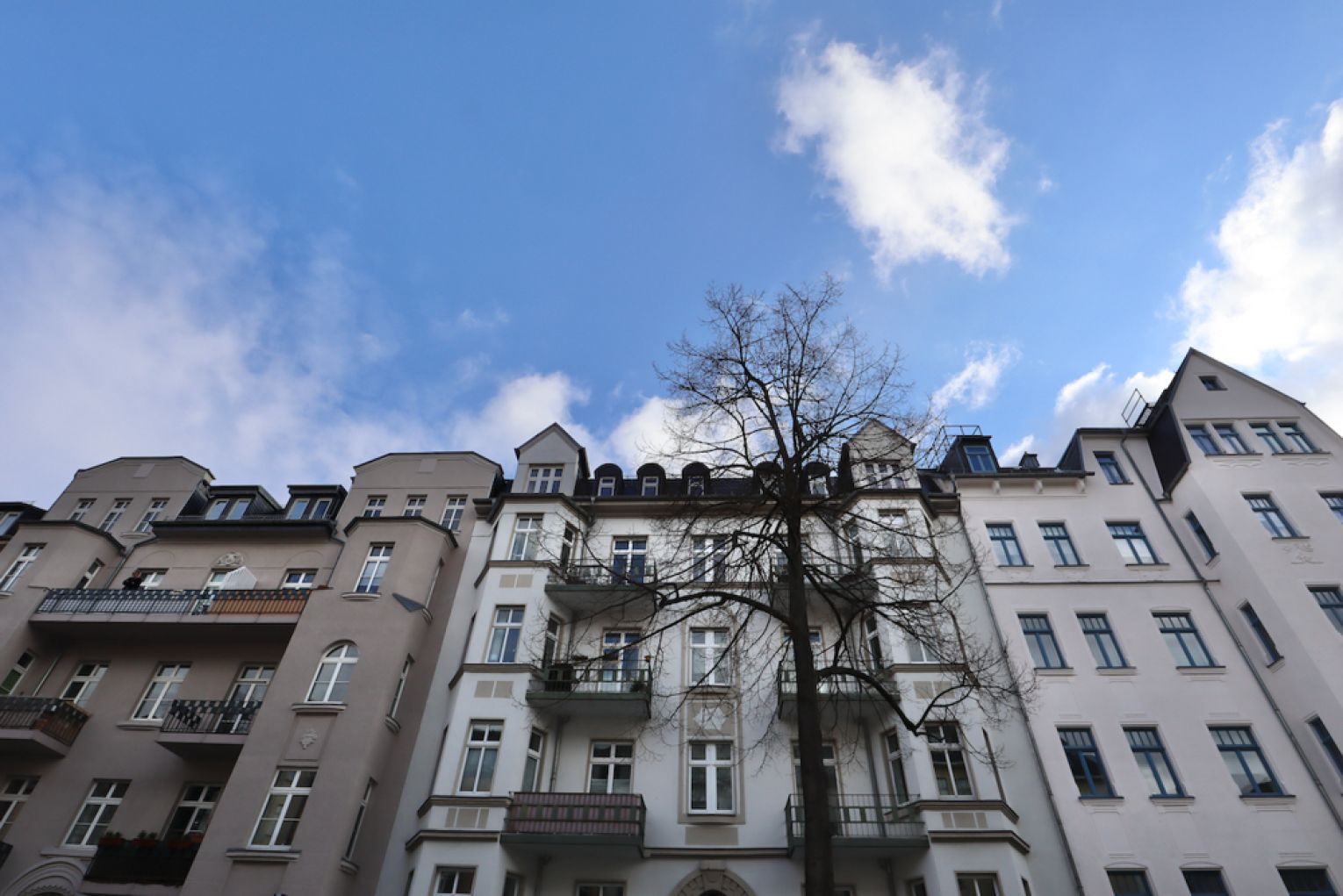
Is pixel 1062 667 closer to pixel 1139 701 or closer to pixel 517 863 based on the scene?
pixel 1139 701

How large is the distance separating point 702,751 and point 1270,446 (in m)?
21.2

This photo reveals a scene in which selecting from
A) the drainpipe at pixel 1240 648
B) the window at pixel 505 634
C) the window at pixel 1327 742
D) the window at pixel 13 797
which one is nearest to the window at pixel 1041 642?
the drainpipe at pixel 1240 648

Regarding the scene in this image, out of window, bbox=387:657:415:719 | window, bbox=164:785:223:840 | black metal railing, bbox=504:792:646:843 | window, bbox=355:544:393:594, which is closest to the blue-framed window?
black metal railing, bbox=504:792:646:843

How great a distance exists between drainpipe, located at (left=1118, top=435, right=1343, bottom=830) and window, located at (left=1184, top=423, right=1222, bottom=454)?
1.88 meters

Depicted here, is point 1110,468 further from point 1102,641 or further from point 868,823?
point 868,823

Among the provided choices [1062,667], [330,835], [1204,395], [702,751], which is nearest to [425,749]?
[330,835]

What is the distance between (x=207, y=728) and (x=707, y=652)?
558 inches

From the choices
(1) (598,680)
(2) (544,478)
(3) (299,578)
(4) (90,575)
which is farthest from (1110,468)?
(4) (90,575)

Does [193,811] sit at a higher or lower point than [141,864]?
higher

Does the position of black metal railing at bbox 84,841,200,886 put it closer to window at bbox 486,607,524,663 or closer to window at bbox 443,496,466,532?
window at bbox 486,607,524,663

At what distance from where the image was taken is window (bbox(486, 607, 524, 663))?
2038 cm

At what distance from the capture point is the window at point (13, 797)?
1945 centimetres

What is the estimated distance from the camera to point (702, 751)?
1942 centimetres

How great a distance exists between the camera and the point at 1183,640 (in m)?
20.8
